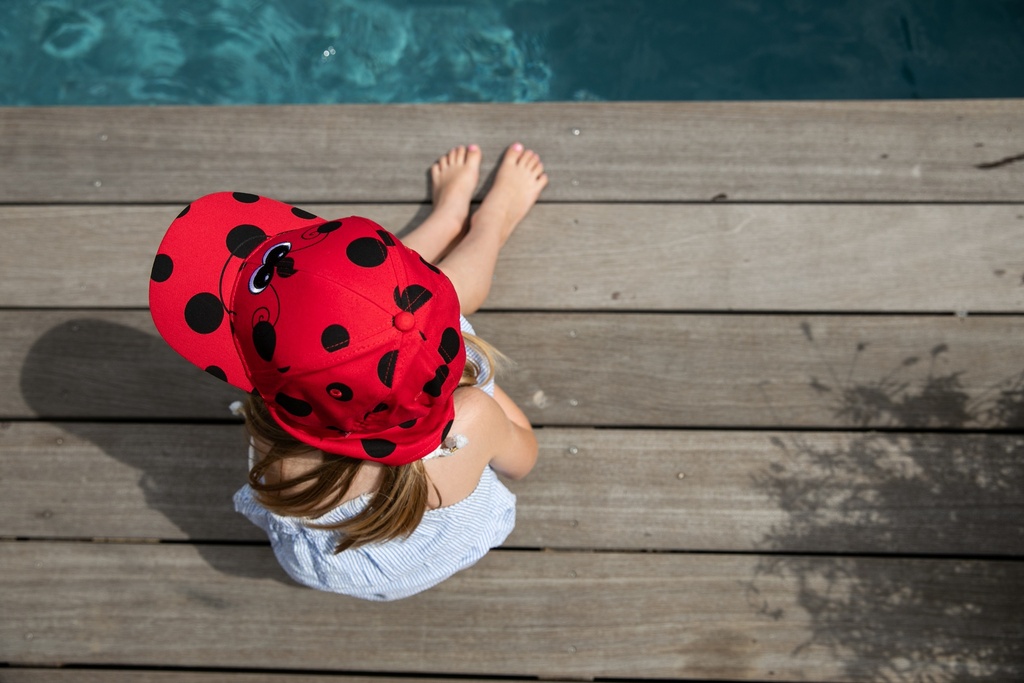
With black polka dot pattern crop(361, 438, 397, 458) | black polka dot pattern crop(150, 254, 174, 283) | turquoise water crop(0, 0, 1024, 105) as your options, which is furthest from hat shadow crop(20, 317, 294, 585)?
turquoise water crop(0, 0, 1024, 105)

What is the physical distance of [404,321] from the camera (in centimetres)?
87

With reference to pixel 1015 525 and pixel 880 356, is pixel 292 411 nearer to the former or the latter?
pixel 880 356

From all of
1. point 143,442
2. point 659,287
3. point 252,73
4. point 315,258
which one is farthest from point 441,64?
point 315,258

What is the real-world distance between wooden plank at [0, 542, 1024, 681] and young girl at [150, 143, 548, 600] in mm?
196

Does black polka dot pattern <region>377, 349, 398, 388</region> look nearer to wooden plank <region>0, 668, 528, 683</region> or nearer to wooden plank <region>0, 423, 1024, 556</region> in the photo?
wooden plank <region>0, 423, 1024, 556</region>

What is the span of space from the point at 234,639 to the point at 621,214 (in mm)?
1306

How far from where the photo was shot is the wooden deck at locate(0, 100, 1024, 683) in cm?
160

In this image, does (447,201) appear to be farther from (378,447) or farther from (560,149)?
(378,447)

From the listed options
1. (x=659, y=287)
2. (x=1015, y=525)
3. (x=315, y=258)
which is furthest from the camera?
(x=659, y=287)

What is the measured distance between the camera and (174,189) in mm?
1824

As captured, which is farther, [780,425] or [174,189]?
→ [174,189]

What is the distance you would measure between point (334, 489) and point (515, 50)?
1940 mm

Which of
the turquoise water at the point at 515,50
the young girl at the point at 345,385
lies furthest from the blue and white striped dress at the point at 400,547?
the turquoise water at the point at 515,50

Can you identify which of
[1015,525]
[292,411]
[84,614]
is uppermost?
[292,411]
